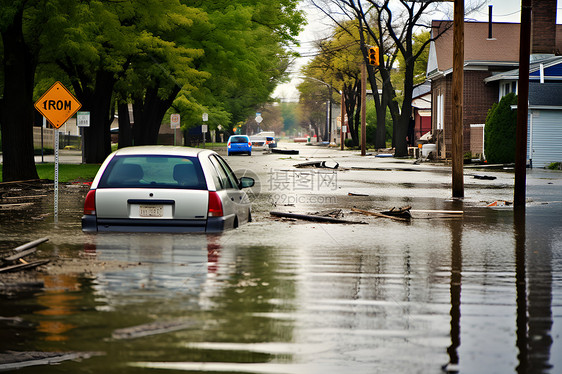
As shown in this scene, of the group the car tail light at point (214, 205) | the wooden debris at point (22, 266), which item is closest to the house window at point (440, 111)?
the car tail light at point (214, 205)

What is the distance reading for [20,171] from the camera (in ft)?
91.9

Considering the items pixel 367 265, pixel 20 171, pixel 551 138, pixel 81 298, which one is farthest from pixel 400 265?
pixel 551 138

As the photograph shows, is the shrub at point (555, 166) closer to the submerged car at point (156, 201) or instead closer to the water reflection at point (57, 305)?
the submerged car at point (156, 201)

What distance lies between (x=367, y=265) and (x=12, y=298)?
15.0ft

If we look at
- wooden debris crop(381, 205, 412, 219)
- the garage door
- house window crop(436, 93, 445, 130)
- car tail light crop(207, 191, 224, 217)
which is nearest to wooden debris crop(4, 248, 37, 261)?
car tail light crop(207, 191, 224, 217)

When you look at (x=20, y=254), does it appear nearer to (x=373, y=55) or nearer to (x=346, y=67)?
(x=373, y=55)

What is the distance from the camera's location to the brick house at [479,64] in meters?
54.1

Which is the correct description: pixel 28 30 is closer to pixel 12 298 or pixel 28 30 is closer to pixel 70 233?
pixel 70 233

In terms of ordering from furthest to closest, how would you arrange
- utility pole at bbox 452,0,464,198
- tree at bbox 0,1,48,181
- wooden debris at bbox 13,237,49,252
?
tree at bbox 0,1,48,181, utility pole at bbox 452,0,464,198, wooden debris at bbox 13,237,49,252

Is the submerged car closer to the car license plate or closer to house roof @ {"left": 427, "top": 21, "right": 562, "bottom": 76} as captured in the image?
the car license plate

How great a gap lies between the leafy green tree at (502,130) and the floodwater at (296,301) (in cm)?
2845

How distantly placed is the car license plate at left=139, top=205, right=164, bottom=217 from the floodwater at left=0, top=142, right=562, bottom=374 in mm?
505

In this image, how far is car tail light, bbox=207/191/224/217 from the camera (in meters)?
12.0

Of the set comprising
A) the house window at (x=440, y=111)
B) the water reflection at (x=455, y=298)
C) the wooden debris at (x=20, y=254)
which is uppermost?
the house window at (x=440, y=111)
